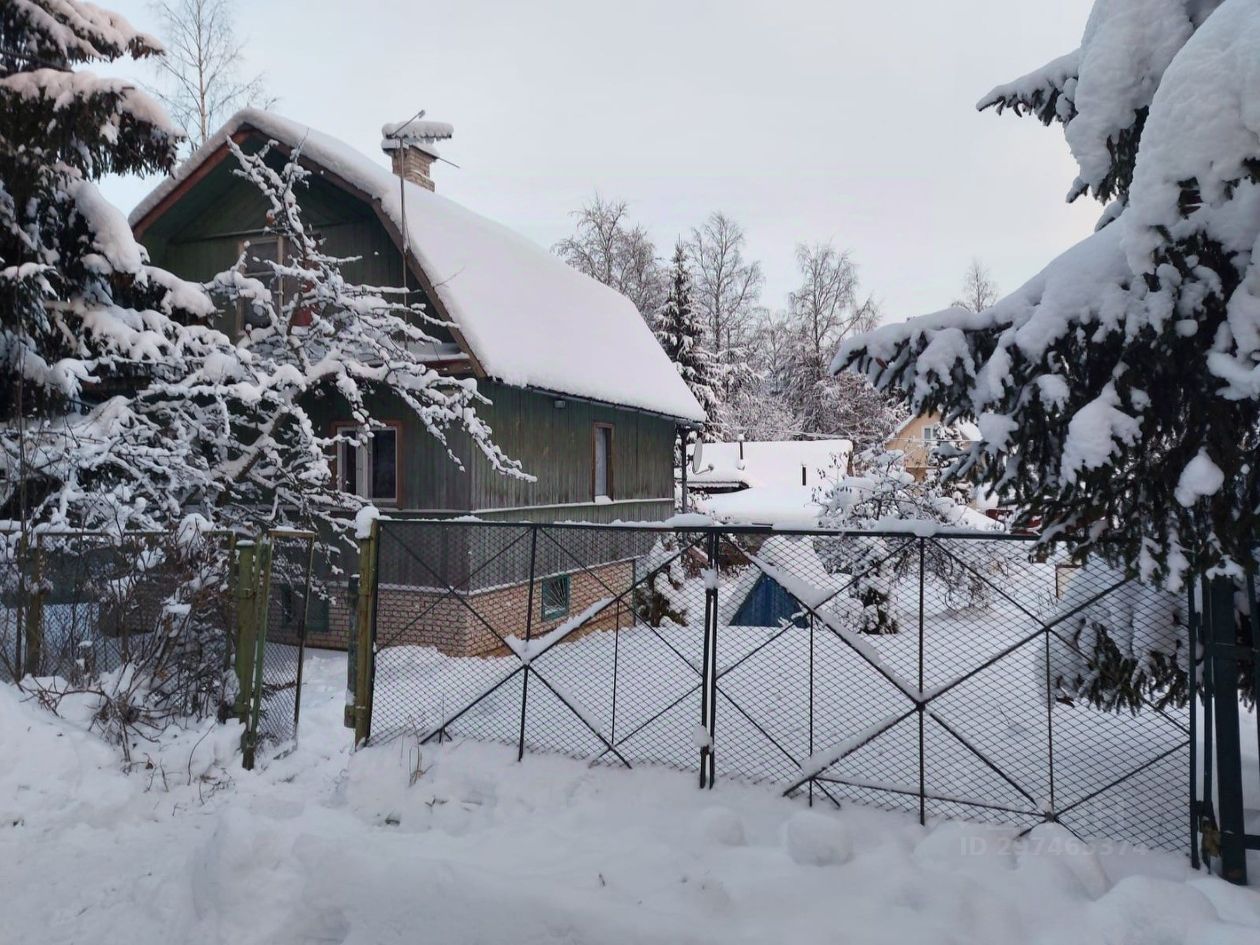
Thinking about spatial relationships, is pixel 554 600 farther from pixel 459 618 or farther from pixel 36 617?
pixel 36 617

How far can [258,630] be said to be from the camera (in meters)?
5.93

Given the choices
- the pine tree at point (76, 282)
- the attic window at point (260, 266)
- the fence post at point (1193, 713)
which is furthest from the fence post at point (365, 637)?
the attic window at point (260, 266)

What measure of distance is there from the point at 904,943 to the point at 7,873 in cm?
473

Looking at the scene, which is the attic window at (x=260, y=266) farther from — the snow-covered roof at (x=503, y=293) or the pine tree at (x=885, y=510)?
the pine tree at (x=885, y=510)

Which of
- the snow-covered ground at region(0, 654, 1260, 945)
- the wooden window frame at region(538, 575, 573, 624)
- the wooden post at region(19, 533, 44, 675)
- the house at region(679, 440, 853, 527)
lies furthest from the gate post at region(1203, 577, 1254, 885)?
the house at region(679, 440, 853, 527)

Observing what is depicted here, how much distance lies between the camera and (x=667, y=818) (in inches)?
177

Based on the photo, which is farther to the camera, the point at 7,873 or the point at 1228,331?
the point at 7,873

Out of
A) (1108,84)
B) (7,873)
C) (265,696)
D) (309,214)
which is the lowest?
(7,873)

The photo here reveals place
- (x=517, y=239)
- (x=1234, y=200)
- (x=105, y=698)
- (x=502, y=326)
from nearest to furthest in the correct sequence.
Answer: (x=1234, y=200) → (x=105, y=698) → (x=502, y=326) → (x=517, y=239)

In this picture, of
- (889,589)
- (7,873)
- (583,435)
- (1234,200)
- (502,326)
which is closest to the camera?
(1234,200)

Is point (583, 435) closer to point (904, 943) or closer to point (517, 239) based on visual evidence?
point (517, 239)

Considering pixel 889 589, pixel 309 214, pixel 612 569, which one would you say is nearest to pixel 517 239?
pixel 309 214

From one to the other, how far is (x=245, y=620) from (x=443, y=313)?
239 inches

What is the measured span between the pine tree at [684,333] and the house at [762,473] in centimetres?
314
